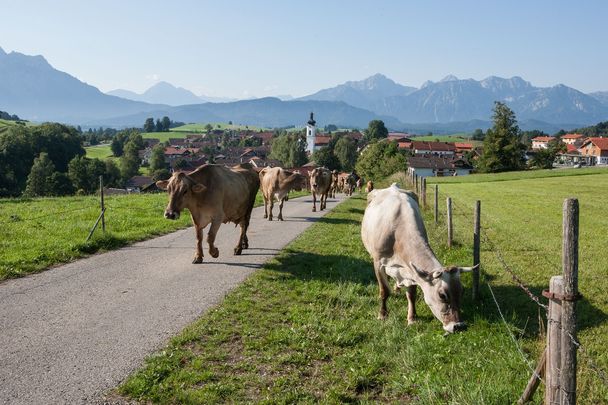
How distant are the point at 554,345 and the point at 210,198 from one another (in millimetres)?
9468

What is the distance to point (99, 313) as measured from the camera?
28.6 feet

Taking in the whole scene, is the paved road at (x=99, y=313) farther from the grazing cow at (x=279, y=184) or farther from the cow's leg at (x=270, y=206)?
the grazing cow at (x=279, y=184)

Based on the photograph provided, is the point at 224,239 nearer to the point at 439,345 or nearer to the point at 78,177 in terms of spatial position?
the point at 439,345

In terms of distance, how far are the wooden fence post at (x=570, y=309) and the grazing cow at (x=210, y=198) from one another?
892 centimetres

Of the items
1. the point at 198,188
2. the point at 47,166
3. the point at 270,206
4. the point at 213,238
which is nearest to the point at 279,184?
the point at 270,206

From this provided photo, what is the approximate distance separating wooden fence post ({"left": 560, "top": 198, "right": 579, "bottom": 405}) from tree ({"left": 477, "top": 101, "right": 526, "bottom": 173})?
9985 centimetres

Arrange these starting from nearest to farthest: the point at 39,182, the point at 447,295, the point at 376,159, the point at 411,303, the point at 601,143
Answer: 1. the point at 447,295
2. the point at 411,303
3. the point at 39,182
4. the point at 376,159
5. the point at 601,143

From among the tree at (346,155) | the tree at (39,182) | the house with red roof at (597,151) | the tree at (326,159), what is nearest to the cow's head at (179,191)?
the tree at (39,182)

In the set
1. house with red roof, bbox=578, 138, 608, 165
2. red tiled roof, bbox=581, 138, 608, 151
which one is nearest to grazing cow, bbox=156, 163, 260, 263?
house with red roof, bbox=578, 138, 608, 165

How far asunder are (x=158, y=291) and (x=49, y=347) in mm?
3008

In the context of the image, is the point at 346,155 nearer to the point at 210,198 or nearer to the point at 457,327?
the point at 210,198

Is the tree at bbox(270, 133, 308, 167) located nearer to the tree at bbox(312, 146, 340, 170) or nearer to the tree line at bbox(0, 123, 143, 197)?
the tree at bbox(312, 146, 340, 170)

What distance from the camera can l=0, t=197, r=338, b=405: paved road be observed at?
626 cm

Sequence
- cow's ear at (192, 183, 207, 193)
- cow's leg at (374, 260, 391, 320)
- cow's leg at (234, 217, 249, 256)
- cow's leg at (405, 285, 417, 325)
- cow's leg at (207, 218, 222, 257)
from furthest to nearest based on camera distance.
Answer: cow's leg at (234, 217, 249, 256) → cow's leg at (207, 218, 222, 257) → cow's ear at (192, 183, 207, 193) → cow's leg at (374, 260, 391, 320) → cow's leg at (405, 285, 417, 325)
